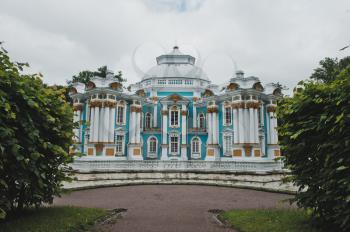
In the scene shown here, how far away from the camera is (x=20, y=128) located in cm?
631

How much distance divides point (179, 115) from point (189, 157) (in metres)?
4.42

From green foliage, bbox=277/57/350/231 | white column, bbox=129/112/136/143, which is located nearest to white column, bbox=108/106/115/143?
white column, bbox=129/112/136/143

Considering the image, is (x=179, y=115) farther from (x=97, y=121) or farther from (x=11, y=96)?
(x=11, y=96)

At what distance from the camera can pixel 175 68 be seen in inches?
1430

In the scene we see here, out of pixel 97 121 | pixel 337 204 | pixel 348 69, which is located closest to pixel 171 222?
pixel 337 204

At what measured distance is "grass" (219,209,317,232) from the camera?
264 inches

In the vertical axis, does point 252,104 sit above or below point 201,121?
above

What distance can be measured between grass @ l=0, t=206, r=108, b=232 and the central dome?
27.4 m

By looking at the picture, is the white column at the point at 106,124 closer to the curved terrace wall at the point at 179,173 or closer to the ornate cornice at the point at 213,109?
the curved terrace wall at the point at 179,173

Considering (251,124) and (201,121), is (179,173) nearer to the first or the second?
(251,124)

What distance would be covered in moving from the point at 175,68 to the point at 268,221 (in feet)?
98.4

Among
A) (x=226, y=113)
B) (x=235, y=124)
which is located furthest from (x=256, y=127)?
(x=226, y=113)

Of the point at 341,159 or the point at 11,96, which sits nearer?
the point at 341,159

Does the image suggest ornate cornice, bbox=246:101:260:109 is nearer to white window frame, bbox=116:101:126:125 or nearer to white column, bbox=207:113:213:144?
white column, bbox=207:113:213:144
